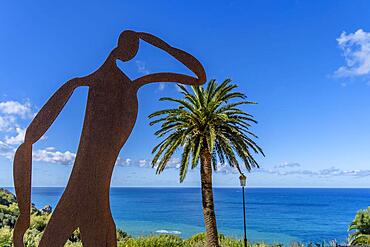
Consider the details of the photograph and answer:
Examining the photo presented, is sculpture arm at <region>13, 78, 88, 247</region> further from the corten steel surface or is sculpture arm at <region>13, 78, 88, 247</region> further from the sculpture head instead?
the sculpture head

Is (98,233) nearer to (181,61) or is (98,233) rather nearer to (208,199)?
(181,61)

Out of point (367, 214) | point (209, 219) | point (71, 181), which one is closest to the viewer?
point (71, 181)

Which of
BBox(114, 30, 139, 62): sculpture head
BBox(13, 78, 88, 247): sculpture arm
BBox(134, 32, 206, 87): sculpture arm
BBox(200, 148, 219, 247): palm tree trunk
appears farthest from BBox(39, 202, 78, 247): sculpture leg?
BBox(200, 148, 219, 247): palm tree trunk

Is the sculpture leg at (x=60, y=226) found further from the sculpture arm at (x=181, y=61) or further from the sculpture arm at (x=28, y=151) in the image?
the sculpture arm at (x=181, y=61)

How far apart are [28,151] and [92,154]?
1.34 meters

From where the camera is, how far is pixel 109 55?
7.96 metres

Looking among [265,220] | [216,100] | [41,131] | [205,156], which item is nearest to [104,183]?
[41,131]

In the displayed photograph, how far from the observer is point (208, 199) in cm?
1709

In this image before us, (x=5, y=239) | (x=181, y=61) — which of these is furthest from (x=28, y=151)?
(x=5, y=239)

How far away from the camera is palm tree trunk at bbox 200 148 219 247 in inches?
Answer: 664

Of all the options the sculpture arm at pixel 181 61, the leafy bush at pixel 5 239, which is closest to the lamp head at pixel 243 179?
the sculpture arm at pixel 181 61

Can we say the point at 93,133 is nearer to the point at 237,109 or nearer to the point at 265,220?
the point at 237,109

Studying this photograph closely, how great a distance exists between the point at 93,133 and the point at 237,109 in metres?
11.8

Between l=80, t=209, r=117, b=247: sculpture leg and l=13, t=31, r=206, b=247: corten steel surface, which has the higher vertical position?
l=13, t=31, r=206, b=247: corten steel surface
